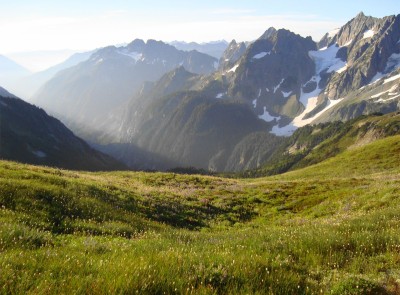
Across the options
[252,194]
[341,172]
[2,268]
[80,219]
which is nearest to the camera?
[2,268]

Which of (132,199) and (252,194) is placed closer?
(132,199)

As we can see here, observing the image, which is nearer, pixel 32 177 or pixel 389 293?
pixel 389 293

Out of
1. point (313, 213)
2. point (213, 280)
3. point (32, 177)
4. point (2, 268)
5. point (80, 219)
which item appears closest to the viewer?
point (2, 268)

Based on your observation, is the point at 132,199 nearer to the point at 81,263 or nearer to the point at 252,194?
the point at 252,194

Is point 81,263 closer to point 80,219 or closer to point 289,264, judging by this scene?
point 289,264

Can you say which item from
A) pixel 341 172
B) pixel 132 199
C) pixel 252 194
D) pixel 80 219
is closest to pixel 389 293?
pixel 80 219

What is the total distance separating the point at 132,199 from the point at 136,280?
24.4 metres

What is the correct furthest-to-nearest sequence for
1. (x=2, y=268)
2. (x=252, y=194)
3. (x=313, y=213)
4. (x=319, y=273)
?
(x=252, y=194) → (x=313, y=213) → (x=319, y=273) → (x=2, y=268)

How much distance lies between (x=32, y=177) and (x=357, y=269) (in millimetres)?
23551

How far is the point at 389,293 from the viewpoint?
7414 millimetres

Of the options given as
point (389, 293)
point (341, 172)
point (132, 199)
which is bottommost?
point (132, 199)

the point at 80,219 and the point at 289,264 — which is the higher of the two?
the point at 289,264

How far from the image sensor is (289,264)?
899cm

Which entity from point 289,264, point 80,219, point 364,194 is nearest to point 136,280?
point 289,264
